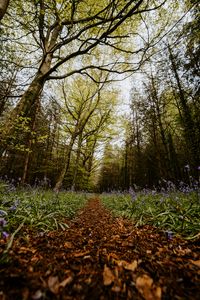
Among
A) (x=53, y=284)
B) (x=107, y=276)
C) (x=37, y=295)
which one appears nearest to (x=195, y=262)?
(x=107, y=276)

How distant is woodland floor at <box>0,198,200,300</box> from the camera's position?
1117mm

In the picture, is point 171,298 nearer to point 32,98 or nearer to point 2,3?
point 32,98

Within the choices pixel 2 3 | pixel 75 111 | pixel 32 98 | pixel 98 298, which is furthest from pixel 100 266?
pixel 75 111

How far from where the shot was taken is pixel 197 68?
1004 cm

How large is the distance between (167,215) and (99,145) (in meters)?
17.8

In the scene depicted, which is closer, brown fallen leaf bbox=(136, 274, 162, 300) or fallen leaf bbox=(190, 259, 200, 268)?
brown fallen leaf bbox=(136, 274, 162, 300)

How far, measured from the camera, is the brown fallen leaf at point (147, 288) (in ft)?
3.60

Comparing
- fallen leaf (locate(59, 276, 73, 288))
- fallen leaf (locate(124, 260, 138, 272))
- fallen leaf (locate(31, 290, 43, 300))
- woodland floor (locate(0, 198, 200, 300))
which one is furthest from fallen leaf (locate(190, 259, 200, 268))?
fallen leaf (locate(31, 290, 43, 300))

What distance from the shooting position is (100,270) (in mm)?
1485

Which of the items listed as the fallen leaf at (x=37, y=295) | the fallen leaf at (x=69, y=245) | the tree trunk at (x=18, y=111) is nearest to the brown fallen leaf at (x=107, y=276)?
the fallen leaf at (x=37, y=295)

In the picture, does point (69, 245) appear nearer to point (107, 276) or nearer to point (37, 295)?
point (107, 276)

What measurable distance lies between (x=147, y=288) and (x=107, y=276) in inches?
13.4

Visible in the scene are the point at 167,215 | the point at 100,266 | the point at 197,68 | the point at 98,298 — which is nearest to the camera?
the point at 98,298

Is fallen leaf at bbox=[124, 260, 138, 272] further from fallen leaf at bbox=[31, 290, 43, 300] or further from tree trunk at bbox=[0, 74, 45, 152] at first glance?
tree trunk at bbox=[0, 74, 45, 152]
